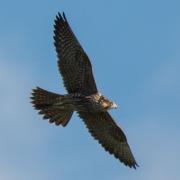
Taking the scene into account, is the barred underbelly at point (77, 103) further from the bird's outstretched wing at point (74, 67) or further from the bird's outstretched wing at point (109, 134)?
the bird's outstretched wing at point (109, 134)

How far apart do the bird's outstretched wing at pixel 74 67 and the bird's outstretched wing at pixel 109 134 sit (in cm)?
92

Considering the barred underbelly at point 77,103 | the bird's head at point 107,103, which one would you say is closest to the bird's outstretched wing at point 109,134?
the barred underbelly at point 77,103

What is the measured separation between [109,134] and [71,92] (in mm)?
1866

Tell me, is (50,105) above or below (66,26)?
below

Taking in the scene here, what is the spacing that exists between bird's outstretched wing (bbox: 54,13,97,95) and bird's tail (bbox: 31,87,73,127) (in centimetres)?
57

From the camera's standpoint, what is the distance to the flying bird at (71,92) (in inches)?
830

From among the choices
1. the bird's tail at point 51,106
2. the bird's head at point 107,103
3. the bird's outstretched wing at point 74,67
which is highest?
the bird's outstretched wing at point 74,67

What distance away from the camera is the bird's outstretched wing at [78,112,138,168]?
869 inches

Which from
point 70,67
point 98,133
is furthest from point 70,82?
point 98,133

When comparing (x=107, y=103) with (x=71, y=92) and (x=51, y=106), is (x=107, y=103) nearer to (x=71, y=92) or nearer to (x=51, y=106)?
(x=71, y=92)

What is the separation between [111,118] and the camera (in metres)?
→ 22.1

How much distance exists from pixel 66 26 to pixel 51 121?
271 cm

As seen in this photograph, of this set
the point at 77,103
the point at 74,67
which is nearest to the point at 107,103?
the point at 77,103

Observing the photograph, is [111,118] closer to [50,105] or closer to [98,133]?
[98,133]
